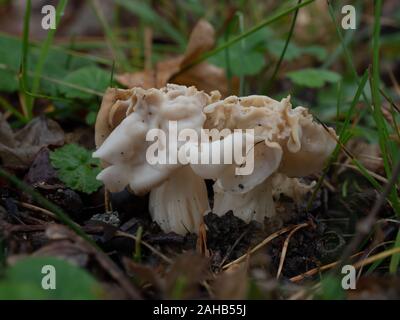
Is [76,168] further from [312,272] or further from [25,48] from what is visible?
[312,272]

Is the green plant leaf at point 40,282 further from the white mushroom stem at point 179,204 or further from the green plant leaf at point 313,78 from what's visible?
the green plant leaf at point 313,78

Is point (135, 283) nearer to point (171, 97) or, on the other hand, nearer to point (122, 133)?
point (122, 133)

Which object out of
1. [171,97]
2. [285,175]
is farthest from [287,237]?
[171,97]

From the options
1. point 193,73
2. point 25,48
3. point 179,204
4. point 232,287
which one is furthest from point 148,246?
point 193,73

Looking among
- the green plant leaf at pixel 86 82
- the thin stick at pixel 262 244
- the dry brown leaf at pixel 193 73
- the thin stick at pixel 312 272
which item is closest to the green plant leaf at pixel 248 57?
the dry brown leaf at pixel 193 73

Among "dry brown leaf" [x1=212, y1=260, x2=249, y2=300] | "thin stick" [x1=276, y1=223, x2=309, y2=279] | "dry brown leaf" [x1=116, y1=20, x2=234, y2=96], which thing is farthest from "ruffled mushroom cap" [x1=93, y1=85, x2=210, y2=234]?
"dry brown leaf" [x1=116, y1=20, x2=234, y2=96]
